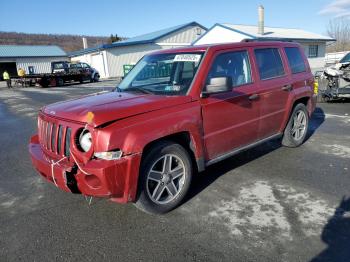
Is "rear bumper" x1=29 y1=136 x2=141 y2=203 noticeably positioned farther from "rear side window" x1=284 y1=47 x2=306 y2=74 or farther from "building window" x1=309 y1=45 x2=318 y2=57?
"building window" x1=309 y1=45 x2=318 y2=57

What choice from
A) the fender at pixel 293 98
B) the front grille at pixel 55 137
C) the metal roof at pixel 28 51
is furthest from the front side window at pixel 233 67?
the metal roof at pixel 28 51

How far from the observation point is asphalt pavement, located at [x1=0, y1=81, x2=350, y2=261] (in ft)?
9.55

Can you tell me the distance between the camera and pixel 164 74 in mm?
4328

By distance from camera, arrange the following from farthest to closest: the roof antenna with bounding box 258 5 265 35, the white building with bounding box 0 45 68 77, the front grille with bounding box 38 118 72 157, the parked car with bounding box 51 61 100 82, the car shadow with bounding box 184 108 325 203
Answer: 1. the white building with bounding box 0 45 68 77
2. the roof antenna with bounding box 258 5 265 35
3. the parked car with bounding box 51 61 100 82
4. the car shadow with bounding box 184 108 325 203
5. the front grille with bounding box 38 118 72 157

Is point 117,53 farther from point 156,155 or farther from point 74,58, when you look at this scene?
point 156,155

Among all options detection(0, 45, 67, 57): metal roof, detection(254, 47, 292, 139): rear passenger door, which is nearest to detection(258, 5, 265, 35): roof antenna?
detection(254, 47, 292, 139): rear passenger door

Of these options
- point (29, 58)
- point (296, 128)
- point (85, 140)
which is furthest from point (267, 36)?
point (29, 58)

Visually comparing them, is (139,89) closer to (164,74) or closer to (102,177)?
(164,74)

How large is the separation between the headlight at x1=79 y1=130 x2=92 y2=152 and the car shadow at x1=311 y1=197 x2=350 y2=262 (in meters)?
2.36

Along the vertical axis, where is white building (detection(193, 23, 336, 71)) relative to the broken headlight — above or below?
above

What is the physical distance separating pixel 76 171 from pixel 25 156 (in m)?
3.61

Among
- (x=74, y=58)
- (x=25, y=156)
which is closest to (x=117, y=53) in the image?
(x=74, y=58)

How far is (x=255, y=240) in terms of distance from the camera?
3021mm

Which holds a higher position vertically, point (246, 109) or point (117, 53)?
point (117, 53)
